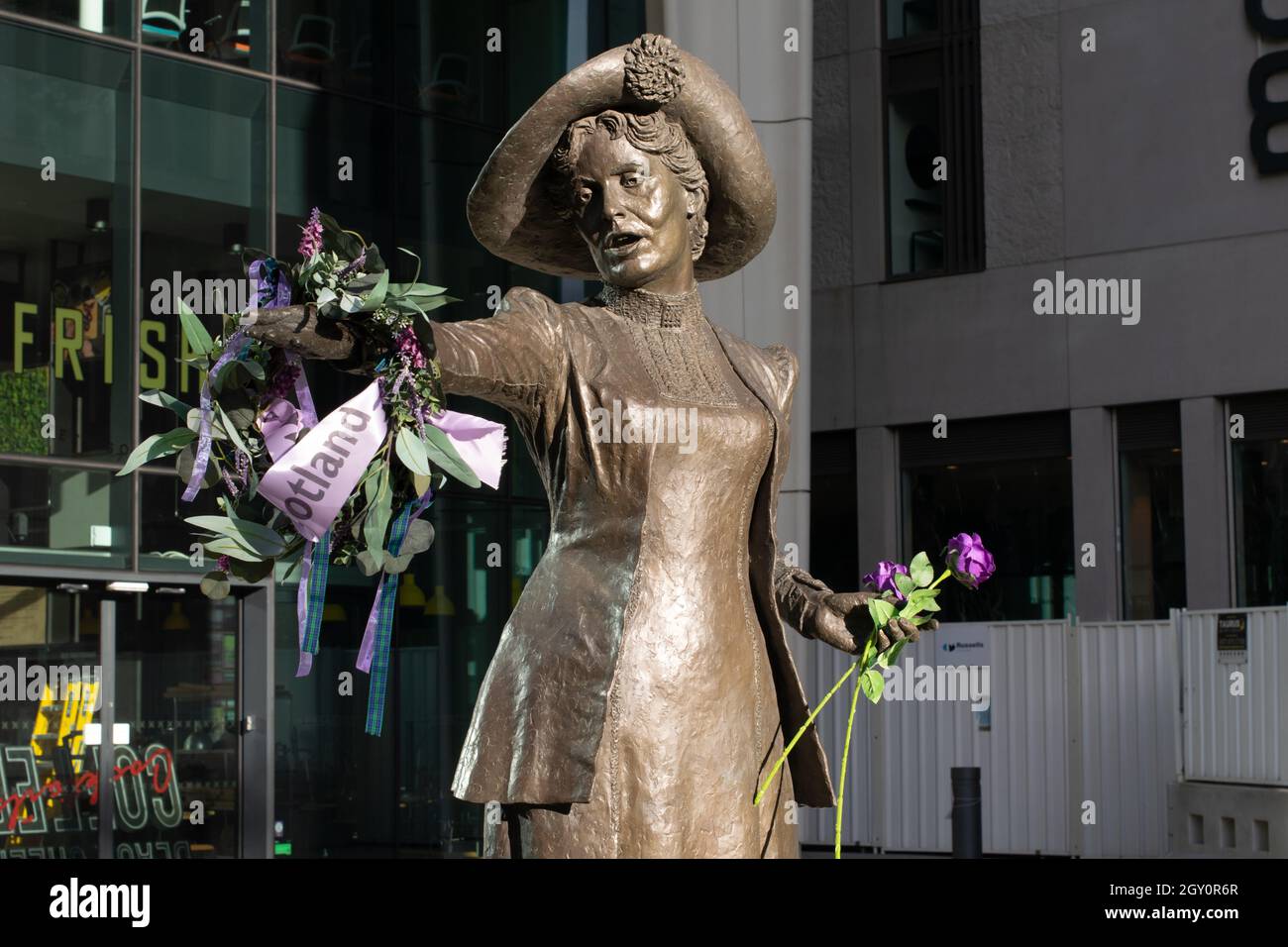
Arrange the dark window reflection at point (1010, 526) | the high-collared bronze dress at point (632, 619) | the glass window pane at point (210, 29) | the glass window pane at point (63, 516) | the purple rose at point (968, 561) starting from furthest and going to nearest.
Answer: the dark window reflection at point (1010, 526), the glass window pane at point (210, 29), the glass window pane at point (63, 516), the purple rose at point (968, 561), the high-collared bronze dress at point (632, 619)

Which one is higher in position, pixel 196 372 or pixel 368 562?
pixel 196 372

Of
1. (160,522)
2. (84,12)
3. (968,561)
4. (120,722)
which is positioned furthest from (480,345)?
(84,12)

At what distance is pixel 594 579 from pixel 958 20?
54.7 feet

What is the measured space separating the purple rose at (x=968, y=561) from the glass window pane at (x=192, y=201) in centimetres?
963

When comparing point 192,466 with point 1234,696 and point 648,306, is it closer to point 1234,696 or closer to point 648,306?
point 648,306

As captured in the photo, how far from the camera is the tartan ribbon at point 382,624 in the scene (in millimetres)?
3391

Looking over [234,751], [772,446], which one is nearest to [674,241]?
[772,446]

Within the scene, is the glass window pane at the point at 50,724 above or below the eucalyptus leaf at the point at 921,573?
below

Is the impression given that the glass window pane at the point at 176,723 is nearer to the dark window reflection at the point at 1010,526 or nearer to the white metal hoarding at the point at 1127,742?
the white metal hoarding at the point at 1127,742

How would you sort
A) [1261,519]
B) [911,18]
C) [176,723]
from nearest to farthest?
[176,723], [1261,519], [911,18]

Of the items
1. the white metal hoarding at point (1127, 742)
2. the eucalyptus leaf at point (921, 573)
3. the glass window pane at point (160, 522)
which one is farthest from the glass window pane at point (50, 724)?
the eucalyptus leaf at point (921, 573)

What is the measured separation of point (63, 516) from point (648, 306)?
938 cm

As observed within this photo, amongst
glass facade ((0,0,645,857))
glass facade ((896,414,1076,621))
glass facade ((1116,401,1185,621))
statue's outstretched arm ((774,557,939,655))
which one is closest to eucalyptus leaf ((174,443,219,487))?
statue's outstretched arm ((774,557,939,655))

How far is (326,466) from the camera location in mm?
3260
